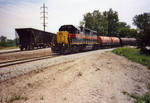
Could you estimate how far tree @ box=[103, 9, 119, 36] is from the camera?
56.1m

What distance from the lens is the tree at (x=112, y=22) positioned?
56094 mm

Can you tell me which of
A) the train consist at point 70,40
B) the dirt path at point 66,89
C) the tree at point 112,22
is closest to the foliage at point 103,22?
the tree at point 112,22

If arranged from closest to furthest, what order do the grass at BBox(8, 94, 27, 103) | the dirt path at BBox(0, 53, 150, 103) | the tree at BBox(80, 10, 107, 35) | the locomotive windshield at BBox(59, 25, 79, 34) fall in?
the grass at BBox(8, 94, 27, 103) < the dirt path at BBox(0, 53, 150, 103) < the locomotive windshield at BBox(59, 25, 79, 34) < the tree at BBox(80, 10, 107, 35)

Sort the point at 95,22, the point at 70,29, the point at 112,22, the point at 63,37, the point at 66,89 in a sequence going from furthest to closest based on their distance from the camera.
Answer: the point at 112,22 < the point at 95,22 < the point at 70,29 < the point at 63,37 < the point at 66,89

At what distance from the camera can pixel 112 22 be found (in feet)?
189

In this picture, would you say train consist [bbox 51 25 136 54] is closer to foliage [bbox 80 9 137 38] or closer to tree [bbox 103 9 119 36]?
foliage [bbox 80 9 137 38]

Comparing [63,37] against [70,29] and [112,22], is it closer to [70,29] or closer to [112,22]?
[70,29]

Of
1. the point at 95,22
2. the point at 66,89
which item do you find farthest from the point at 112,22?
the point at 66,89

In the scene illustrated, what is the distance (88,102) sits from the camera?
3662 mm

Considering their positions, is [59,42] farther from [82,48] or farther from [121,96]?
[121,96]

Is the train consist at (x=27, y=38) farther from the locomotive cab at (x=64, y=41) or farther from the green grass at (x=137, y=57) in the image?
the green grass at (x=137, y=57)

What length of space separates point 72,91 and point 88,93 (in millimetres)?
618

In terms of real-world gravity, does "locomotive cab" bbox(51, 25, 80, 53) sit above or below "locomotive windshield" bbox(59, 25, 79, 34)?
below

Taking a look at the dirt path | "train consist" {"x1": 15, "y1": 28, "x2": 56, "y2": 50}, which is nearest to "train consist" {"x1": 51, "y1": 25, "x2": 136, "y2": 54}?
"train consist" {"x1": 15, "y1": 28, "x2": 56, "y2": 50}
